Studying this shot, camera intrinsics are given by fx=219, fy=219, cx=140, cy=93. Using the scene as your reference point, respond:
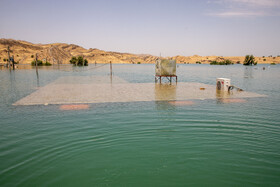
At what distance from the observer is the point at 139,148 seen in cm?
721

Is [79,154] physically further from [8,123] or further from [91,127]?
[8,123]

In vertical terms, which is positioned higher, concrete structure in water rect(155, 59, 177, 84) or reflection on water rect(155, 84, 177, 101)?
concrete structure in water rect(155, 59, 177, 84)

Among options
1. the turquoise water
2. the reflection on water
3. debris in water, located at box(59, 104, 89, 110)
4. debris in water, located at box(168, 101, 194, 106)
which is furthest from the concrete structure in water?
→ the turquoise water

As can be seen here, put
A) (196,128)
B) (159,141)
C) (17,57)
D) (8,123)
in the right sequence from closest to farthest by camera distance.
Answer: (159,141)
(196,128)
(8,123)
(17,57)

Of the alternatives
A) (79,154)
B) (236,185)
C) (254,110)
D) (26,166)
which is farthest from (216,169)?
(254,110)

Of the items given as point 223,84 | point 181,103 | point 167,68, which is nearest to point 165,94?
point 181,103

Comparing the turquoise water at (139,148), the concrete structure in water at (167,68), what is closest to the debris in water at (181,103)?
the turquoise water at (139,148)

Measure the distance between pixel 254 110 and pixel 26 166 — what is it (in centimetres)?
1166

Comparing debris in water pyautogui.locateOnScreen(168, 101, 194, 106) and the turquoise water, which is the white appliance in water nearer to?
debris in water pyautogui.locateOnScreen(168, 101, 194, 106)

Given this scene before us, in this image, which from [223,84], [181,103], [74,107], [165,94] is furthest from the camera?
[223,84]

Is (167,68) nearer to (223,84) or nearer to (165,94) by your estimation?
(223,84)

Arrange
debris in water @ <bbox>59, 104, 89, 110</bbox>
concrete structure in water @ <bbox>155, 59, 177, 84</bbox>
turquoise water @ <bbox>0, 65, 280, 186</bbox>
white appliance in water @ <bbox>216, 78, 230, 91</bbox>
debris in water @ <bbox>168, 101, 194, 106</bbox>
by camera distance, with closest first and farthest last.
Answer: turquoise water @ <bbox>0, 65, 280, 186</bbox> < debris in water @ <bbox>59, 104, 89, 110</bbox> < debris in water @ <bbox>168, 101, 194, 106</bbox> < white appliance in water @ <bbox>216, 78, 230, 91</bbox> < concrete structure in water @ <bbox>155, 59, 177, 84</bbox>

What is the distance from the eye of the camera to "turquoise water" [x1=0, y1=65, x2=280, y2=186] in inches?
218

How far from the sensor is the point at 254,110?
40.9ft
